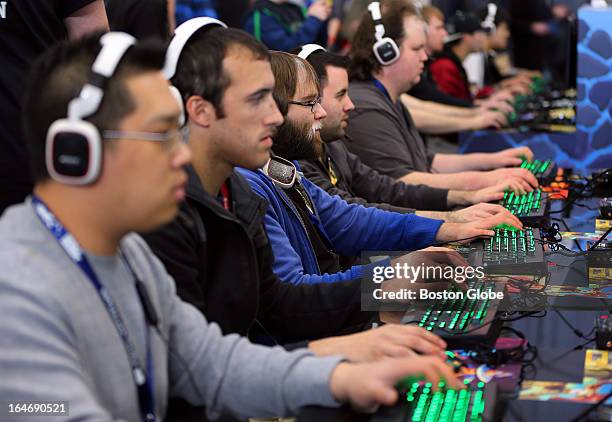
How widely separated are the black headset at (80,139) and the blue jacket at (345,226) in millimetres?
1019

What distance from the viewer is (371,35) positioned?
13.0 ft

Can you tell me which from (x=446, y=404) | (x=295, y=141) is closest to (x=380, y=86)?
(x=295, y=141)

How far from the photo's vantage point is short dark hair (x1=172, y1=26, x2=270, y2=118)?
1826mm

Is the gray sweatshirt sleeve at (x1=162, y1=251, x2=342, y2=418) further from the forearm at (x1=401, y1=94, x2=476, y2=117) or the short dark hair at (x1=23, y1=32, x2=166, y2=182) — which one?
the forearm at (x1=401, y1=94, x2=476, y2=117)

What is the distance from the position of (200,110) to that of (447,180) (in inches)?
71.8

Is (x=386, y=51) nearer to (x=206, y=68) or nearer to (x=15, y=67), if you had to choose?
(x=15, y=67)

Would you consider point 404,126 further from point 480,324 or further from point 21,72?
point 480,324

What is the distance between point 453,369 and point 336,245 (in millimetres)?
1115

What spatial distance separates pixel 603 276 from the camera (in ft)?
7.11

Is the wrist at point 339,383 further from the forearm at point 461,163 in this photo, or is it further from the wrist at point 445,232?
the forearm at point 461,163

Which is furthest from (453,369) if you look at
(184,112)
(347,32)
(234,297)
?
(347,32)

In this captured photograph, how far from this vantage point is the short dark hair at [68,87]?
4.10 ft

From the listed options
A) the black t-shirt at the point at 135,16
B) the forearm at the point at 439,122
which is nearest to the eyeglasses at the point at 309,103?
the black t-shirt at the point at 135,16

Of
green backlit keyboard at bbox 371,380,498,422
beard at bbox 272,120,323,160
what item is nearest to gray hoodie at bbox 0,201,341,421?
green backlit keyboard at bbox 371,380,498,422
